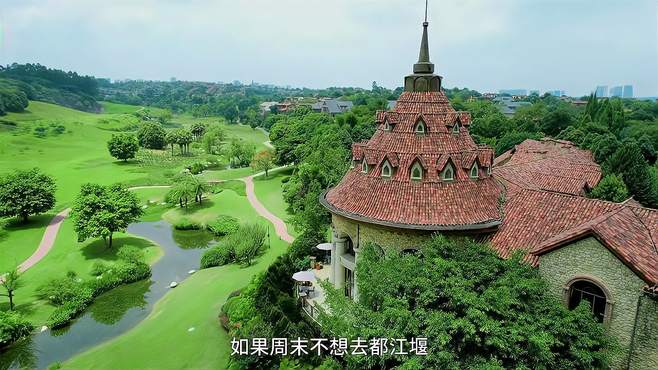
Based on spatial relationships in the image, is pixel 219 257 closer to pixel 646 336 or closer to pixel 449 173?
pixel 449 173

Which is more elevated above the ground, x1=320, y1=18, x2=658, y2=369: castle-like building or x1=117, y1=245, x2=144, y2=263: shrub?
x1=320, y1=18, x2=658, y2=369: castle-like building

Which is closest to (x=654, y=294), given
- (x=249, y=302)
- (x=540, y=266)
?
(x=540, y=266)

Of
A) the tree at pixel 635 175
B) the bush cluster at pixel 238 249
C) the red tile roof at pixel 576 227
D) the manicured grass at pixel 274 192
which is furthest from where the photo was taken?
the manicured grass at pixel 274 192

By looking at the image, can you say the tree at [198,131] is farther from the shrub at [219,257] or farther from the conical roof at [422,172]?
the conical roof at [422,172]

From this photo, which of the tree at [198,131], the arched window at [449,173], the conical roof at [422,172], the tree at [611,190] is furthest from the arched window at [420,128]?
the tree at [198,131]

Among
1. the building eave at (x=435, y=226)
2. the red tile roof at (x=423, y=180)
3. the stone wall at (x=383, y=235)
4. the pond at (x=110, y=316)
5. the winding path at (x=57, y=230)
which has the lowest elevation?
the pond at (x=110, y=316)

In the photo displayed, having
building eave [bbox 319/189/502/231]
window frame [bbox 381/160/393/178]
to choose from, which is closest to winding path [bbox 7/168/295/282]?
window frame [bbox 381/160/393/178]

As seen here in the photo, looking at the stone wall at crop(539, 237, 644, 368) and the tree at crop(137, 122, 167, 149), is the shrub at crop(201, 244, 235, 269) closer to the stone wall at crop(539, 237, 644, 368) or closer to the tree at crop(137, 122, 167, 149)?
the stone wall at crop(539, 237, 644, 368)
